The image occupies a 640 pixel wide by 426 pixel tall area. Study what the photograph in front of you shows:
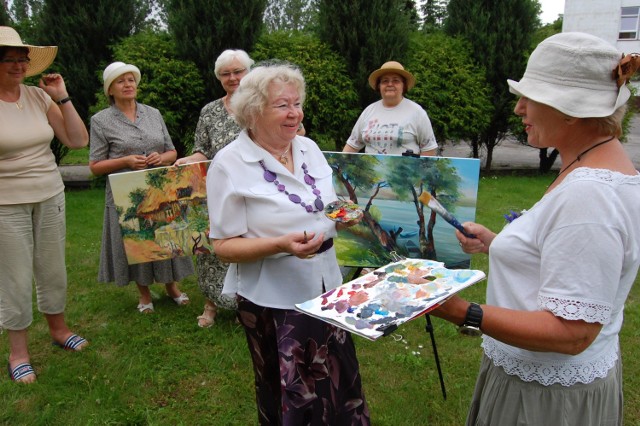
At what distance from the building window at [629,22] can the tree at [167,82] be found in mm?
29592

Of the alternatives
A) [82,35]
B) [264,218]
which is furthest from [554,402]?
[82,35]

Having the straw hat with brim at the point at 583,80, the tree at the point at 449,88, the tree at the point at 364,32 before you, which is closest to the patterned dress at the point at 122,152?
the straw hat with brim at the point at 583,80

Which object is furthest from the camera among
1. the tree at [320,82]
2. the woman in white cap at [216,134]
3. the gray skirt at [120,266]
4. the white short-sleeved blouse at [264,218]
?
the tree at [320,82]

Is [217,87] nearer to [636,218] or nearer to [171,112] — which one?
[171,112]

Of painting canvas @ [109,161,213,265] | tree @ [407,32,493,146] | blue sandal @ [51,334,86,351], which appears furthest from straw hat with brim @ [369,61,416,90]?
tree @ [407,32,493,146]

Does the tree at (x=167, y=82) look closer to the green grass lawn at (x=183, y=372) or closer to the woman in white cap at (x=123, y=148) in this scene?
the woman in white cap at (x=123, y=148)

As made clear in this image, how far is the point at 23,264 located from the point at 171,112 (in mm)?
5116

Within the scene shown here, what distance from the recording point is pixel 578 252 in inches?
46.1

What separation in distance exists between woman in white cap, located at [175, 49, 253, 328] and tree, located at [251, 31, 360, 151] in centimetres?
476

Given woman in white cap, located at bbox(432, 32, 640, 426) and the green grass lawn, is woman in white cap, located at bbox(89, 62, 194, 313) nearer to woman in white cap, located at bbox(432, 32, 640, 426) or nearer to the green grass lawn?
Result: the green grass lawn

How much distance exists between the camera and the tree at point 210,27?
26.0ft

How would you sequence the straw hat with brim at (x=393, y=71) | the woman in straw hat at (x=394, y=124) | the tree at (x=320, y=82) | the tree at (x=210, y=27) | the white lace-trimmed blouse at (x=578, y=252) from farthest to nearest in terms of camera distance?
1. the tree at (x=320, y=82)
2. the tree at (x=210, y=27)
3. the straw hat with brim at (x=393, y=71)
4. the woman in straw hat at (x=394, y=124)
5. the white lace-trimmed blouse at (x=578, y=252)

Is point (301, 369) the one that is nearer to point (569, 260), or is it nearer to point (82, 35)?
Answer: point (569, 260)

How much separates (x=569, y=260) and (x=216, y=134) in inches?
114
